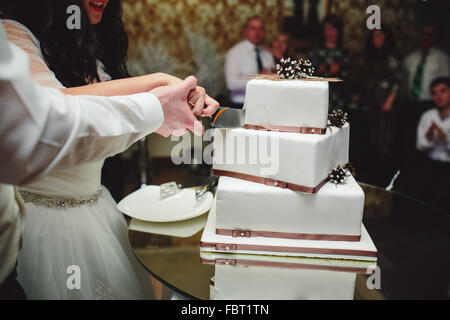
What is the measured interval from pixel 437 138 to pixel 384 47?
2006 millimetres

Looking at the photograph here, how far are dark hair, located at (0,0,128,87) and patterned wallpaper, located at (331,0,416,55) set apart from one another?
5971 millimetres

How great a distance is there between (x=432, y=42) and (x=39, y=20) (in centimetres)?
572

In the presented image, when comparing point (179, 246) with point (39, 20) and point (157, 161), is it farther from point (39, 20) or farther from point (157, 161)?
Answer: point (157, 161)

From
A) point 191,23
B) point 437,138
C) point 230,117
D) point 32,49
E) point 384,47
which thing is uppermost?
point 191,23

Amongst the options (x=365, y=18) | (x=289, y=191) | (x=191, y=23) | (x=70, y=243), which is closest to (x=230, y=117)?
(x=289, y=191)

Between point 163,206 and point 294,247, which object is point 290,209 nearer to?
point 294,247

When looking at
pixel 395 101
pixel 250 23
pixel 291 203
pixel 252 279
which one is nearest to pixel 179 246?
pixel 252 279

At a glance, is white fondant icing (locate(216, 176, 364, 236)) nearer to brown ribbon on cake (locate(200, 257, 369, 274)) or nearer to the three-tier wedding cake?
the three-tier wedding cake

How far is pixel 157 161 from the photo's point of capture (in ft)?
19.8

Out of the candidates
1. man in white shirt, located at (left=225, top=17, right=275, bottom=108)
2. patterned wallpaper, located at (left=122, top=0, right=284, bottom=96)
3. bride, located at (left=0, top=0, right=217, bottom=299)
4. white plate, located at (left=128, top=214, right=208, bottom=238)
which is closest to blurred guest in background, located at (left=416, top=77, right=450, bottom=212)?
man in white shirt, located at (left=225, top=17, right=275, bottom=108)

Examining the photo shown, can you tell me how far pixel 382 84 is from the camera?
5785 mm

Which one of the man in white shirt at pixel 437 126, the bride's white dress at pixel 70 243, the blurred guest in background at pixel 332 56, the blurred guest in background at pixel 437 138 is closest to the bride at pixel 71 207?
the bride's white dress at pixel 70 243

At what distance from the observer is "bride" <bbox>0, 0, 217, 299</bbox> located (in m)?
1.37

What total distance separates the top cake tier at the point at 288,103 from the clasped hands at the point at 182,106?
0.18 m
